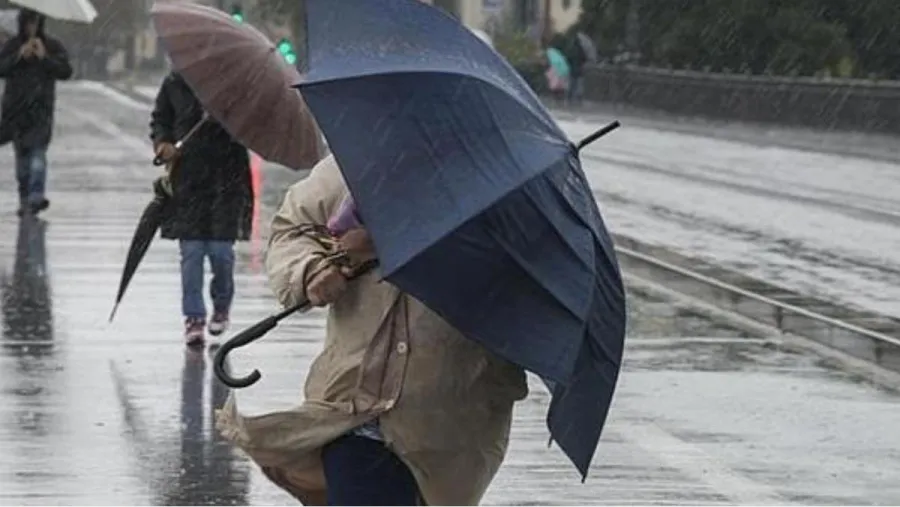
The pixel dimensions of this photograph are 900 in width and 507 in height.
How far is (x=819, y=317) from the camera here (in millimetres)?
14523

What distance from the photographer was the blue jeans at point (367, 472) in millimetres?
5258

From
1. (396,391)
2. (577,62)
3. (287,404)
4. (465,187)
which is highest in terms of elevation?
(465,187)

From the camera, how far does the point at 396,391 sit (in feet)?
17.2

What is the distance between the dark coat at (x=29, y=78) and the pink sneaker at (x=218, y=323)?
25.3 feet

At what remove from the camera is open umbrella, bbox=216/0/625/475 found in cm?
493

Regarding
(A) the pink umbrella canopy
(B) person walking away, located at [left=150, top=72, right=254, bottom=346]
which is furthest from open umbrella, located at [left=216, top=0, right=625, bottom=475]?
(B) person walking away, located at [left=150, top=72, right=254, bottom=346]

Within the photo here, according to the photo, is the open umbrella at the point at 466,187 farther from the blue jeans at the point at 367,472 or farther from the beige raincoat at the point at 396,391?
the blue jeans at the point at 367,472

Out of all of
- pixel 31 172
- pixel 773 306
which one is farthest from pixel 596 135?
pixel 31 172

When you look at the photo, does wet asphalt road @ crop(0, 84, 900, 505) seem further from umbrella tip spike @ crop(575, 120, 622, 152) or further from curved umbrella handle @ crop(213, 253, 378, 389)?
umbrella tip spike @ crop(575, 120, 622, 152)

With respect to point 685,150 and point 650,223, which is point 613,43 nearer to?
point 685,150

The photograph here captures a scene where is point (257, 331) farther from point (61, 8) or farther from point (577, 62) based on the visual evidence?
point (577, 62)

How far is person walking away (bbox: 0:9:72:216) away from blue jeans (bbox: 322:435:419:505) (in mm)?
15033

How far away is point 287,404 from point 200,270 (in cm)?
186

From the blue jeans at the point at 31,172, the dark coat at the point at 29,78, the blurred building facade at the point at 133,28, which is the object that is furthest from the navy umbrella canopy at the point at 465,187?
the blurred building facade at the point at 133,28
